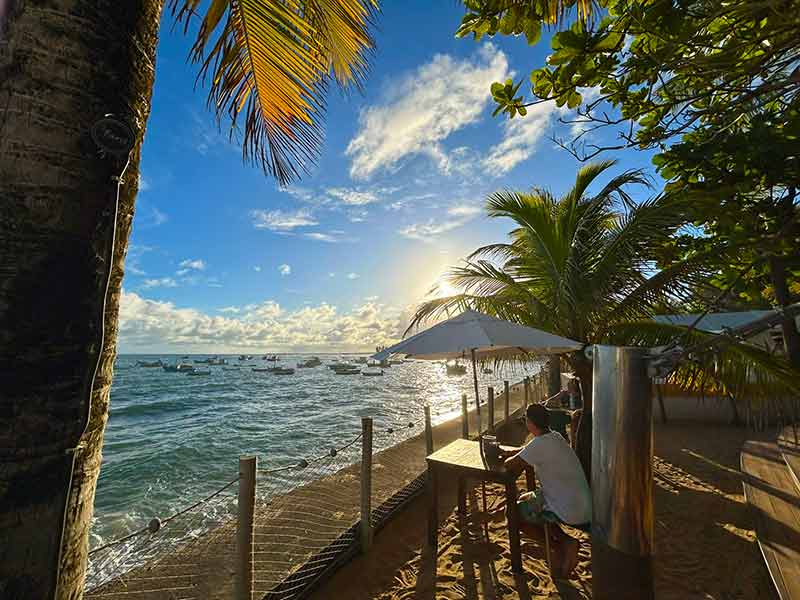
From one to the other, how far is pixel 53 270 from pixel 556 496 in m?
3.76

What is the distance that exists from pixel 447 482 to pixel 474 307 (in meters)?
3.16

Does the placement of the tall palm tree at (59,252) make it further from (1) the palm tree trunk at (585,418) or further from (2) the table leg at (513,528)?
(1) the palm tree trunk at (585,418)

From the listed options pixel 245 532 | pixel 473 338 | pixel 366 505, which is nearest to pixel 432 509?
pixel 366 505

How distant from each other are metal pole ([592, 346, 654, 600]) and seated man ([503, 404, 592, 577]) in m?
0.90

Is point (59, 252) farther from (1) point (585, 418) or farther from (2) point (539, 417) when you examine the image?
(1) point (585, 418)

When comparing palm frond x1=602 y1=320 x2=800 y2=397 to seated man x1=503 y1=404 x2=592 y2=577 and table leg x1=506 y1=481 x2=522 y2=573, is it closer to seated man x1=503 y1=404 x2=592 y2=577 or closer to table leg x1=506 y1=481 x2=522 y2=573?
seated man x1=503 y1=404 x2=592 y2=577

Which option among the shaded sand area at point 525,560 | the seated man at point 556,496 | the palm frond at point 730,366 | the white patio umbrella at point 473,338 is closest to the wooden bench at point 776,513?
the shaded sand area at point 525,560

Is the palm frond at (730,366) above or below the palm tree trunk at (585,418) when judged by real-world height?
above

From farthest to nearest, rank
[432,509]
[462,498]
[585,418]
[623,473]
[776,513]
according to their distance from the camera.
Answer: [585,418] → [462,498] → [432,509] → [776,513] → [623,473]

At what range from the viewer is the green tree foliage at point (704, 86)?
2133mm

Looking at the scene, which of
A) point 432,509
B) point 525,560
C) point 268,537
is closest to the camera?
point 525,560

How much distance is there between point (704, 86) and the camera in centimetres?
267

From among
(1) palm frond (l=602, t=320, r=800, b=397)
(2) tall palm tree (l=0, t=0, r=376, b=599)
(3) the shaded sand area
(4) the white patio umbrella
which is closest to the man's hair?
(4) the white patio umbrella

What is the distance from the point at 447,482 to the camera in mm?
6301
